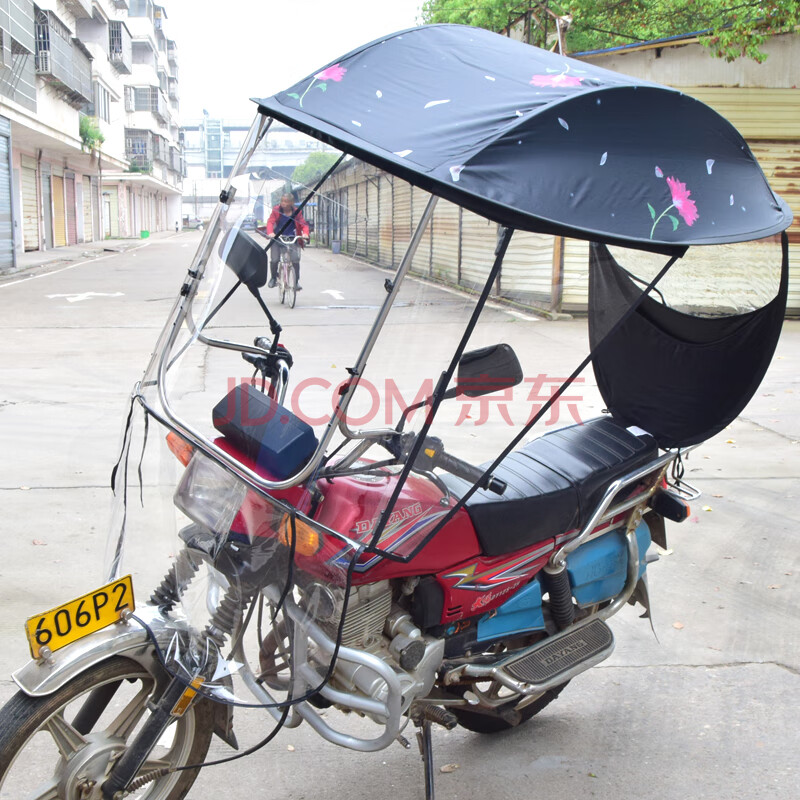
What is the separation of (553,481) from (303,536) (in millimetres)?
909

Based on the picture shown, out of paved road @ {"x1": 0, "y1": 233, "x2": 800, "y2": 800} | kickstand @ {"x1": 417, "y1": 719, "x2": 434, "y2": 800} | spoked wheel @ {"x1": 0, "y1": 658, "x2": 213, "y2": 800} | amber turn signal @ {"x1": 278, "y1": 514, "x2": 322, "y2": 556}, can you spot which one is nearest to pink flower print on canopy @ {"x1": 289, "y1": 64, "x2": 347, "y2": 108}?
paved road @ {"x1": 0, "y1": 233, "x2": 800, "y2": 800}

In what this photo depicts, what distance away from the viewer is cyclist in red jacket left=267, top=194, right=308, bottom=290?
2650 mm

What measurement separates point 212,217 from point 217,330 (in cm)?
32

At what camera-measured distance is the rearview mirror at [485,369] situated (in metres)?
2.12

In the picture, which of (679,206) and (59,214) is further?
(59,214)

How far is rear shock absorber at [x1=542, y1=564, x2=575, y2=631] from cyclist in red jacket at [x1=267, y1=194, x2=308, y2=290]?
48.3 inches

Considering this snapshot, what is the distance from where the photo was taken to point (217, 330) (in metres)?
2.58

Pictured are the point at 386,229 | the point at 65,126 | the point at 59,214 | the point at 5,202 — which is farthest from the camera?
the point at 59,214

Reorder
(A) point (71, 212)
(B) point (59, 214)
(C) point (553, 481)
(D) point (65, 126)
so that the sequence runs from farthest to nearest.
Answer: (A) point (71, 212) → (B) point (59, 214) → (D) point (65, 126) → (C) point (553, 481)

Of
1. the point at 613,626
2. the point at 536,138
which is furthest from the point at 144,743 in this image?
the point at 613,626

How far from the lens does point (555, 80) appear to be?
2230 mm

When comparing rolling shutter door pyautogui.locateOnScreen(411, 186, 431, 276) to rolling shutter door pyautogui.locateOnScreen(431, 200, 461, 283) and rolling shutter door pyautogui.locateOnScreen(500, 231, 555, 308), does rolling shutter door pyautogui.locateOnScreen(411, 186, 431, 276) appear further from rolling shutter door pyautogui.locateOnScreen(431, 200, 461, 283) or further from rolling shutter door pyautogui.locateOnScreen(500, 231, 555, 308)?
rolling shutter door pyautogui.locateOnScreen(500, 231, 555, 308)

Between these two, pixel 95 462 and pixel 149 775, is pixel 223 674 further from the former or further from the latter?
pixel 95 462

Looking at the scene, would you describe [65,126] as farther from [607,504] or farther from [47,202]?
[607,504]
